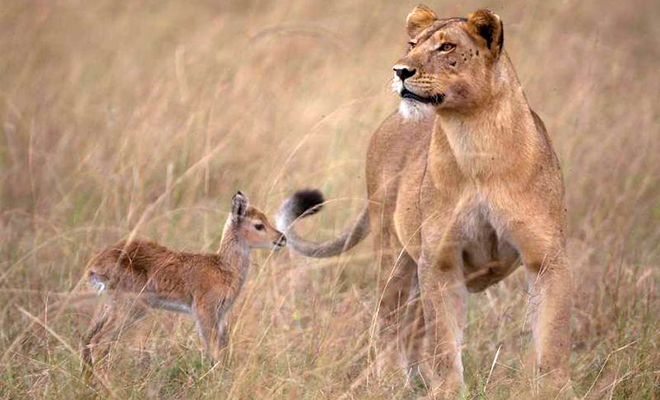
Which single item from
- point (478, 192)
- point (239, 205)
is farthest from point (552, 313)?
point (239, 205)

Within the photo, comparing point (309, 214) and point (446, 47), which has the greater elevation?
point (446, 47)

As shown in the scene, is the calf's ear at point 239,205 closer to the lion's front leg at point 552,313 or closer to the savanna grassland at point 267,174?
the savanna grassland at point 267,174

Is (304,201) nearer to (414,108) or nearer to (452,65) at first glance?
(414,108)

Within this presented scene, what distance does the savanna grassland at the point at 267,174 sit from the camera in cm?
598

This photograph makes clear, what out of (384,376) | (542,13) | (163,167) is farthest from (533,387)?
(542,13)

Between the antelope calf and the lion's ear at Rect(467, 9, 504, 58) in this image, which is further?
the antelope calf

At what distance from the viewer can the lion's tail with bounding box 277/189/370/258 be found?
21.9 feet

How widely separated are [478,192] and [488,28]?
72 centimetres

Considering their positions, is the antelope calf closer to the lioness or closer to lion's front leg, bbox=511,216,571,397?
the lioness

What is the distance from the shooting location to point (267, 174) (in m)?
9.16

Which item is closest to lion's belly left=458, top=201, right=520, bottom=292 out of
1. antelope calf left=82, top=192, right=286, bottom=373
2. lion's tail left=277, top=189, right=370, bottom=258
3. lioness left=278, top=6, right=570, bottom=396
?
lioness left=278, top=6, right=570, bottom=396

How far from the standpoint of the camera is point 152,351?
6.08 metres

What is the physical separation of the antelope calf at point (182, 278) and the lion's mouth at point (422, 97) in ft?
4.14

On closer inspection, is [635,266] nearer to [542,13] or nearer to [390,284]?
[390,284]
